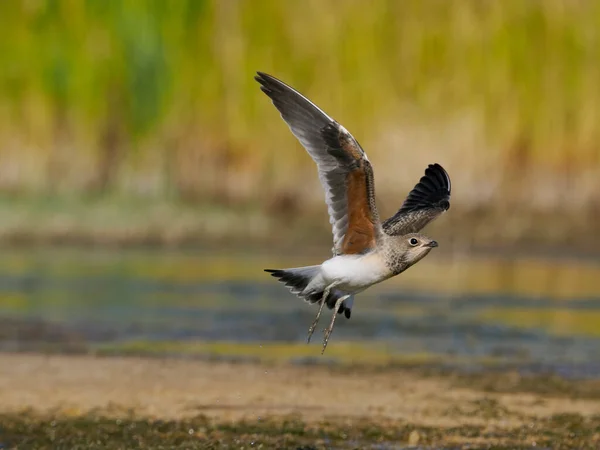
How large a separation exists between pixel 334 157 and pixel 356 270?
0.88 metres

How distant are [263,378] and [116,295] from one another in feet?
23.7

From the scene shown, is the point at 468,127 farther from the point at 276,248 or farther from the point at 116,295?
the point at 116,295

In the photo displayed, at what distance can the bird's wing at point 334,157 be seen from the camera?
31.4 feet

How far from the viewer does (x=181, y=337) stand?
15484 mm

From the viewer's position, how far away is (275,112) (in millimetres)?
27906

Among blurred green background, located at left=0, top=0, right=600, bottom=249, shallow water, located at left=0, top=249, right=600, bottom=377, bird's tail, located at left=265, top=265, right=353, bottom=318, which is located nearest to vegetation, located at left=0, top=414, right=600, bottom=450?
bird's tail, located at left=265, top=265, right=353, bottom=318

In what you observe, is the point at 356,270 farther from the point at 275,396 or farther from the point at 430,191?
the point at 275,396

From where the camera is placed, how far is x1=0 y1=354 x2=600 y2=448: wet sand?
34.7ft

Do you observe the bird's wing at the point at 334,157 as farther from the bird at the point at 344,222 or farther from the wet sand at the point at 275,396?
the wet sand at the point at 275,396

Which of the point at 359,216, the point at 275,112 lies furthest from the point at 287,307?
the point at 275,112

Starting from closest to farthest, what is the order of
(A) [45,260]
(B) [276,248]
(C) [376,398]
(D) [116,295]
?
(C) [376,398]
(D) [116,295]
(A) [45,260]
(B) [276,248]

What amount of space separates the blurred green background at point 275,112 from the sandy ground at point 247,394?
44.3 feet

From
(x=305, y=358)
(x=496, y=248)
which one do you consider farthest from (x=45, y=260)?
(x=305, y=358)

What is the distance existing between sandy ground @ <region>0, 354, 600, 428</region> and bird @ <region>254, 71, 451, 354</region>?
1.10 meters
